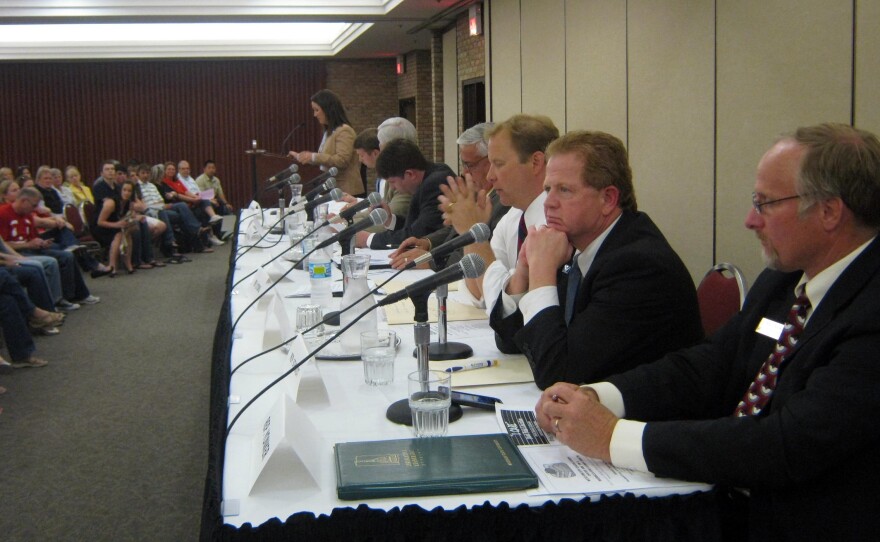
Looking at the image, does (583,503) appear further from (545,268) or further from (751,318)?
(545,268)

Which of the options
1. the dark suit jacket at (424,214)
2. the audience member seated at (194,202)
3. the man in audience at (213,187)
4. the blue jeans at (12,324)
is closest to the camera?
the dark suit jacket at (424,214)

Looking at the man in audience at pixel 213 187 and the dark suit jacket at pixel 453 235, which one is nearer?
the dark suit jacket at pixel 453 235

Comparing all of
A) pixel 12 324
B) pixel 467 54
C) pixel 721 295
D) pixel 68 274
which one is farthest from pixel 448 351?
pixel 467 54

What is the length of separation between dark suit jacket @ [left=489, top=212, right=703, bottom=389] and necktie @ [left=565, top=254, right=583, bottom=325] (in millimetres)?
134

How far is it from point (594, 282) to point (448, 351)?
47 centimetres

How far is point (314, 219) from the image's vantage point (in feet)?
15.8

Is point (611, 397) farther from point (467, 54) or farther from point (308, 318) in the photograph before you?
point (467, 54)

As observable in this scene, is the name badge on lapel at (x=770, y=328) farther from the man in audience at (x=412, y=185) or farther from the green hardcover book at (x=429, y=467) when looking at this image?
the man in audience at (x=412, y=185)

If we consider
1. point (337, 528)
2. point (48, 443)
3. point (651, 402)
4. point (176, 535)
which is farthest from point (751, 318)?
point (48, 443)

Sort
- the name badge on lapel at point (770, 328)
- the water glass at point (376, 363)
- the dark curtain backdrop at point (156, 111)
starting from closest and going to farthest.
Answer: the name badge on lapel at point (770, 328) < the water glass at point (376, 363) < the dark curtain backdrop at point (156, 111)

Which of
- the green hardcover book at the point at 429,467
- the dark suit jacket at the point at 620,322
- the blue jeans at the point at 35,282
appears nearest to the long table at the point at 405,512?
the green hardcover book at the point at 429,467

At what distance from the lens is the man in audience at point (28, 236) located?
20.6ft

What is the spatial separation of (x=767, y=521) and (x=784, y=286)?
1.56 feet

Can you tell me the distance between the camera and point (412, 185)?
183 inches
